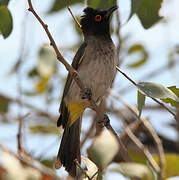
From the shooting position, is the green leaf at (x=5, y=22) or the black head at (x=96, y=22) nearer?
the green leaf at (x=5, y=22)

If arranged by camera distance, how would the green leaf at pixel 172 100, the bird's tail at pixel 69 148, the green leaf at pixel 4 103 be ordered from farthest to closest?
the green leaf at pixel 4 103 → the bird's tail at pixel 69 148 → the green leaf at pixel 172 100

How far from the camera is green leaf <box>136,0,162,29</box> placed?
229cm

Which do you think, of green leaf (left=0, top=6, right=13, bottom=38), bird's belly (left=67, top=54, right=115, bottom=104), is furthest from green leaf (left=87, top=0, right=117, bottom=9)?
bird's belly (left=67, top=54, right=115, bottom=104)

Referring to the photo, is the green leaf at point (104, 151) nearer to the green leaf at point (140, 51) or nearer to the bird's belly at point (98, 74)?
the bird's belly at point (98, 74)

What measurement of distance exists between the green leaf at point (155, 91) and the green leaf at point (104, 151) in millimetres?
303

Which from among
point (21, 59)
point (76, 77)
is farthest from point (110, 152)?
point (21, 59)

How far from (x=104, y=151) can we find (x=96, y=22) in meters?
3.00

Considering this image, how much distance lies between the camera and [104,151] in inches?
76.4

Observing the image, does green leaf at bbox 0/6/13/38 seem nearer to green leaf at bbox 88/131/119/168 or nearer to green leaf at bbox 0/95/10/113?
green leaf at bbox 88/131/119/168

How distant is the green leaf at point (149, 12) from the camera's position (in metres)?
2.29

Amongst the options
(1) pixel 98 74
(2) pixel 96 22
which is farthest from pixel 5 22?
(2) pixel 96 22

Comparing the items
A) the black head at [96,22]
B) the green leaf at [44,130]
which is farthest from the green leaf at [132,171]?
the green leaf at [44,130]

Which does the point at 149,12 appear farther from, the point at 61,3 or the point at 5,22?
the point at 5,22

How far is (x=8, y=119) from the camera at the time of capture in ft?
19.0
